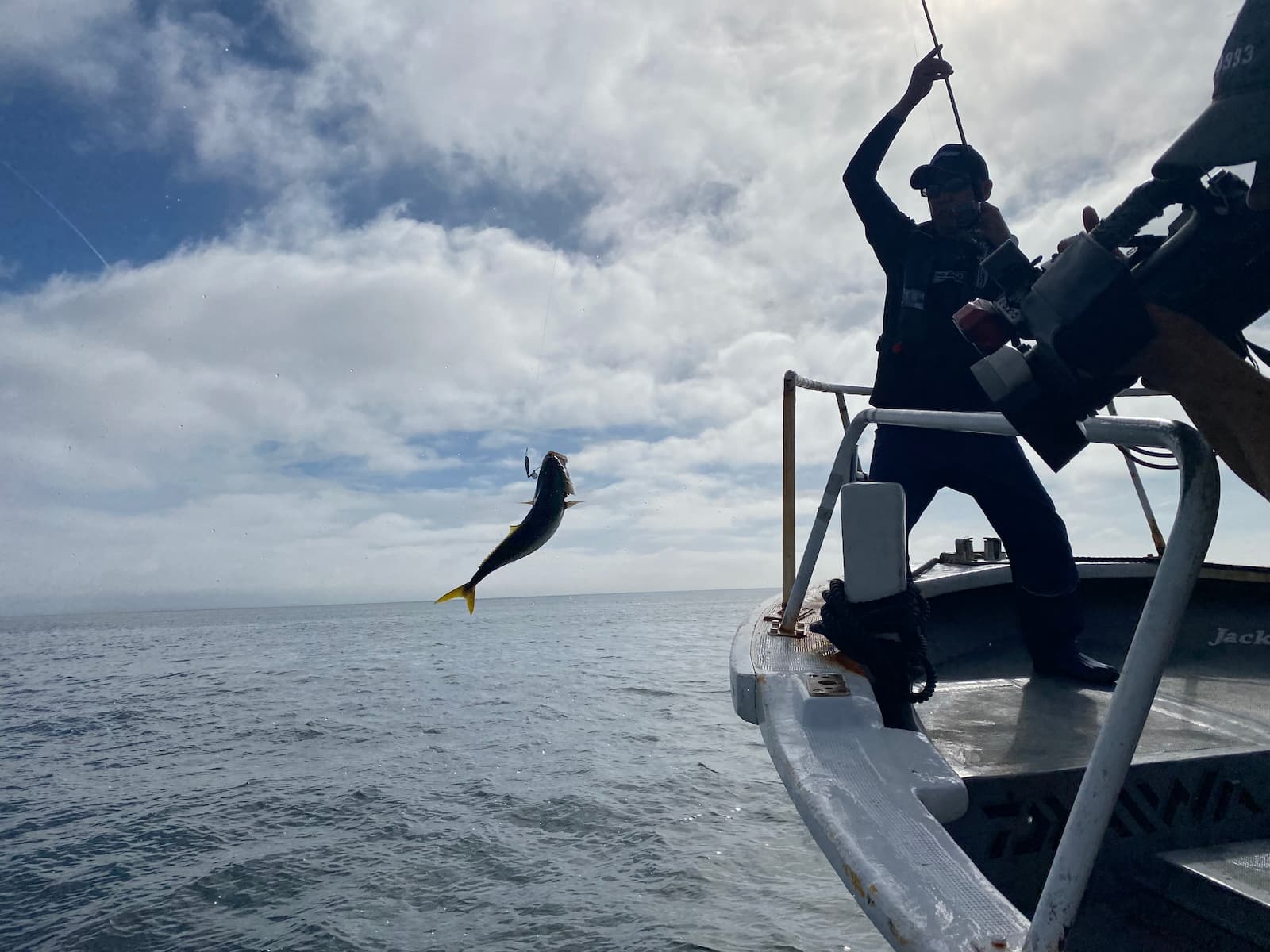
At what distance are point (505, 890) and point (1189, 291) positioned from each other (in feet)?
17.2

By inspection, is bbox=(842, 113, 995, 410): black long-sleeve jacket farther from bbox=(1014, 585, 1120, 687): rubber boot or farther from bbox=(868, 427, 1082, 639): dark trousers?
bbox=(1014, 585, 1120, 687): rubber boot

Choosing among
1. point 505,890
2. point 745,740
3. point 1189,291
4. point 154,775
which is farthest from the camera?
point 745,740

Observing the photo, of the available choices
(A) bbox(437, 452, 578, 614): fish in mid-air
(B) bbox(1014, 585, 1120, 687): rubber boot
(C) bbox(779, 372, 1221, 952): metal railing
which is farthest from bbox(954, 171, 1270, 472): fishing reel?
(A) bbox(437, 452, 578, 614): fish in mid-air

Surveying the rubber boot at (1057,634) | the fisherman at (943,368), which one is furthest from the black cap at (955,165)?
the rubber boot at (1057,634)

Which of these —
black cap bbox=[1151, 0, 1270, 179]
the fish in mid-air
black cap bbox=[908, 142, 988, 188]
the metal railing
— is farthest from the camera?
the fish in mid-air

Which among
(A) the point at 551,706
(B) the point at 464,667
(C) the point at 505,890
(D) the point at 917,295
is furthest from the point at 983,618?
(B) the point at 464,667

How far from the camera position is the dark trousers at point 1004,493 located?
11.0 feet

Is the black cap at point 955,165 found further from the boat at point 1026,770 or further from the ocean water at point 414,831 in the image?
the ocean water at point 414,831

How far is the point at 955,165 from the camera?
11.0 ft

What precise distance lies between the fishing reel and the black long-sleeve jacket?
241cm

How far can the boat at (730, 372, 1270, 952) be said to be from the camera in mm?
1025

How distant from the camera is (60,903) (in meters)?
4.96

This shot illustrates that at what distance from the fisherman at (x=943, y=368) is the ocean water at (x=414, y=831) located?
95.9 inches

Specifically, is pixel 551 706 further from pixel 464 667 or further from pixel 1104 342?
pixel 1104 342
